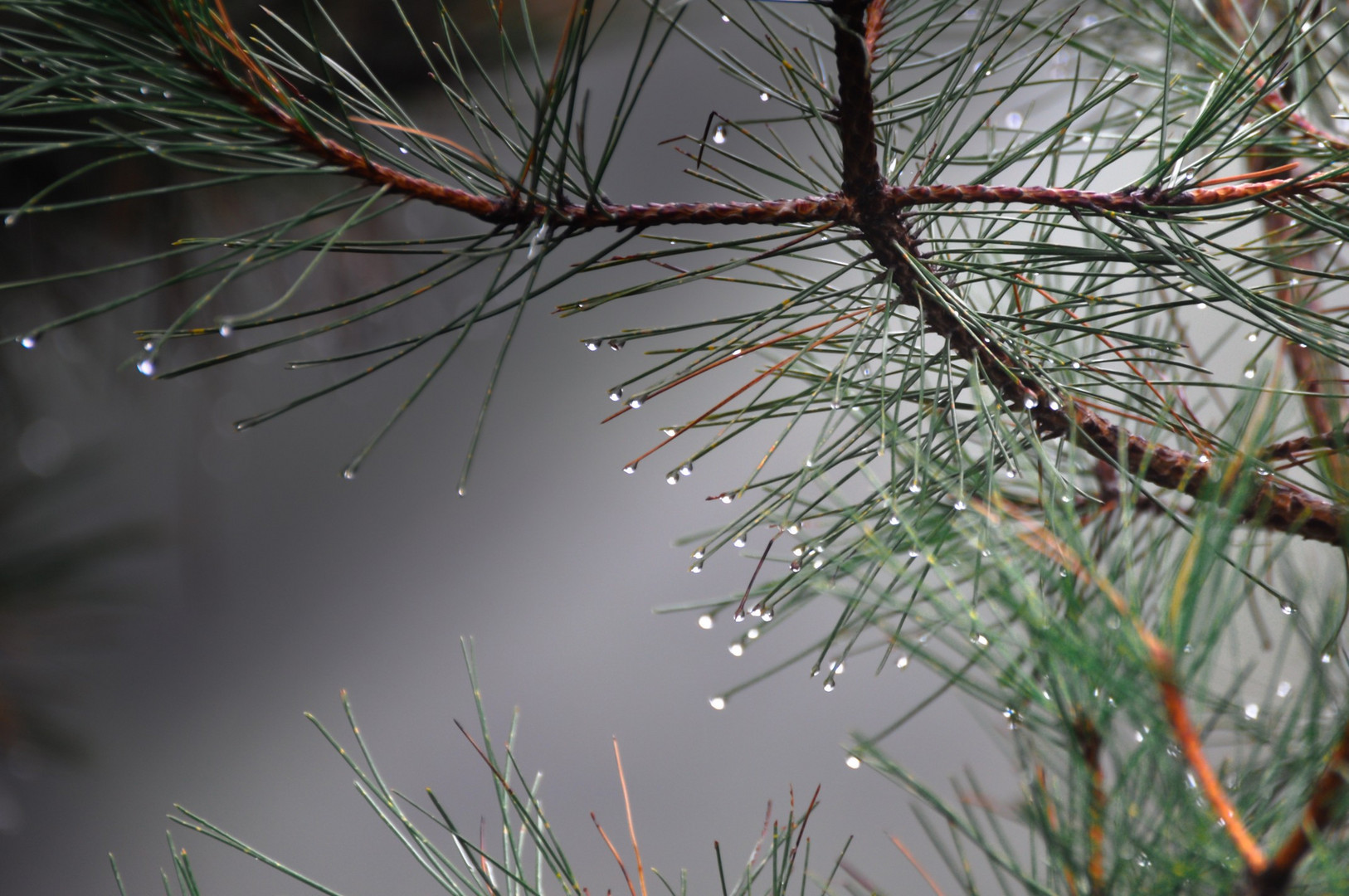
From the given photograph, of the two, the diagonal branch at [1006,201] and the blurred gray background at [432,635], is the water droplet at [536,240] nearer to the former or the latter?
the diagonal branch at [1006,201]

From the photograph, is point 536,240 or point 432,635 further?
point 432,635

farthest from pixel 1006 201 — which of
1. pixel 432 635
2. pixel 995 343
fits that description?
pixel 432 635

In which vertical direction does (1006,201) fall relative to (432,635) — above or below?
below

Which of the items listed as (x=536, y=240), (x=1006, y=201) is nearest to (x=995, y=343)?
(x=1006, y=201)

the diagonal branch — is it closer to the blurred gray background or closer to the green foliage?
the green foliage

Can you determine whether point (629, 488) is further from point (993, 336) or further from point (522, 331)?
point (993, 336)

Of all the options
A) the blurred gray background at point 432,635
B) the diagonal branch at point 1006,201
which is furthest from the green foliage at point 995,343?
the blurred gray background at point 432,635

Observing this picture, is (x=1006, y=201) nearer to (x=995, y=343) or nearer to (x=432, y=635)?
(x=995, y=343)

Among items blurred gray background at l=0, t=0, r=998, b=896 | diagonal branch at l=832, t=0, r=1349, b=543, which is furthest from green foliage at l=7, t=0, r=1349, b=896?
blurred gray background at l=0, t=0, r=998, b=896
